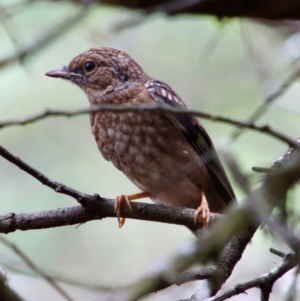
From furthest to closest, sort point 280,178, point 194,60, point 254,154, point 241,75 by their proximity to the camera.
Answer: point 194,60, point 241,75, point 254,154, point 280,178

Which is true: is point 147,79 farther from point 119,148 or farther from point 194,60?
point 194,60

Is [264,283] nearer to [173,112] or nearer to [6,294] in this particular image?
[173,112]

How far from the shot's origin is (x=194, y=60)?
8.49 meters

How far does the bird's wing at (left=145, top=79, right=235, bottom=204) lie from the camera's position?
15.9 feet

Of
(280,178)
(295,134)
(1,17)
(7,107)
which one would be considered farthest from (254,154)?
(280,178)

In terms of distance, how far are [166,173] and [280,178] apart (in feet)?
9.56

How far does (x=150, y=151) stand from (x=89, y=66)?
1.21 meters

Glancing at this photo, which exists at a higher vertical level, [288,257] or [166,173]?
[166,173]

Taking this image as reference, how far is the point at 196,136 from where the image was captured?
16.0 ft

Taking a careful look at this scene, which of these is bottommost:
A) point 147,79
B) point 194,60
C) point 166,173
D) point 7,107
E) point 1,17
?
point 166,173

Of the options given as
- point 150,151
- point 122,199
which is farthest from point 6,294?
point 150,151

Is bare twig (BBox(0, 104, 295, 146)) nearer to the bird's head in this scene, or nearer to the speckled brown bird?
the speckled brown bird

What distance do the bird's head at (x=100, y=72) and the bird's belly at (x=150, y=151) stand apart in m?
0.57

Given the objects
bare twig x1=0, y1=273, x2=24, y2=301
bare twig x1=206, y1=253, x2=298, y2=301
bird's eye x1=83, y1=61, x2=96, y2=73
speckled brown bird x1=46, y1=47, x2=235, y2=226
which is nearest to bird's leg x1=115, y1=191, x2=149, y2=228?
speckled brown bird x1=46, y1=47, x2=235, y2=226
